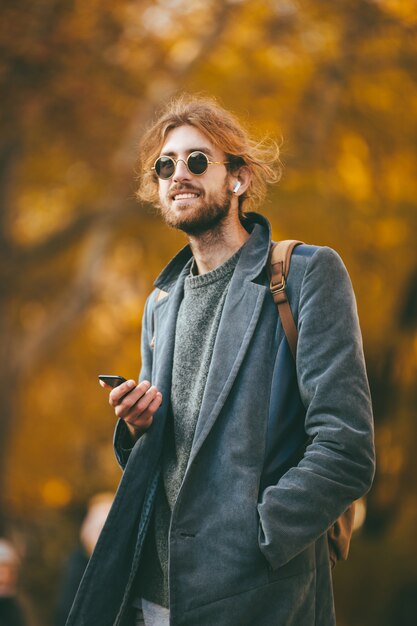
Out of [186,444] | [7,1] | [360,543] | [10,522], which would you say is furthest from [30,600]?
[186,444]

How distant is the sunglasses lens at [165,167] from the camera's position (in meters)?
3.20

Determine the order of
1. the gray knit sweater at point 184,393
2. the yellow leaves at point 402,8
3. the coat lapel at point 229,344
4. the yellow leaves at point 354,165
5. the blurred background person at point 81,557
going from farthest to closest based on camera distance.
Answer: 1. the yellow leaves at point 354,165
2. the yellow leaves at point 402,8
3. the blurred background person at point 81,557
4. the gray knit sweater at point 184,393
5. the coat lapel at point 229,344

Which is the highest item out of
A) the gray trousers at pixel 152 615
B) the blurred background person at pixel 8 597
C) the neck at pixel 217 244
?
the neck at pixel 217 244

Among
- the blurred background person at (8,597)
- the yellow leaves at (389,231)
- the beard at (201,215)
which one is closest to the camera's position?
the beard at (201,215)

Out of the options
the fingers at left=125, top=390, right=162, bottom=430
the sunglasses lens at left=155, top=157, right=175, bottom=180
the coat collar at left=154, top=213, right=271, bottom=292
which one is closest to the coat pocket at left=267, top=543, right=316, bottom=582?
the fingers at left=125, top=390, right=162, bottom=430

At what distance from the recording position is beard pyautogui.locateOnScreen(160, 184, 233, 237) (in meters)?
3.13

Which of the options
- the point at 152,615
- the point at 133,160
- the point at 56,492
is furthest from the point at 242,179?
the point at 56,492

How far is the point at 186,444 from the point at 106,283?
11276 millimetres

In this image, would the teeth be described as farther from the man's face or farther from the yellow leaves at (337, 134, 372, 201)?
the yellow leaves at (337, 134, 372, 201)

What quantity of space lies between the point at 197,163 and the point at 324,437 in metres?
1.12

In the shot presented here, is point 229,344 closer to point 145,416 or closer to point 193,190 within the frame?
point 145,416

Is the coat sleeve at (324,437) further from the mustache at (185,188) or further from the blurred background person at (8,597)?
the blurred background person at (8,597)

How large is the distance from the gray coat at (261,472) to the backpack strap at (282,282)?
0.03 meters

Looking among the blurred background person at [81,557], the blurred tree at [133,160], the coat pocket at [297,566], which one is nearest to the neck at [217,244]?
the coat pocket at [297,566]
